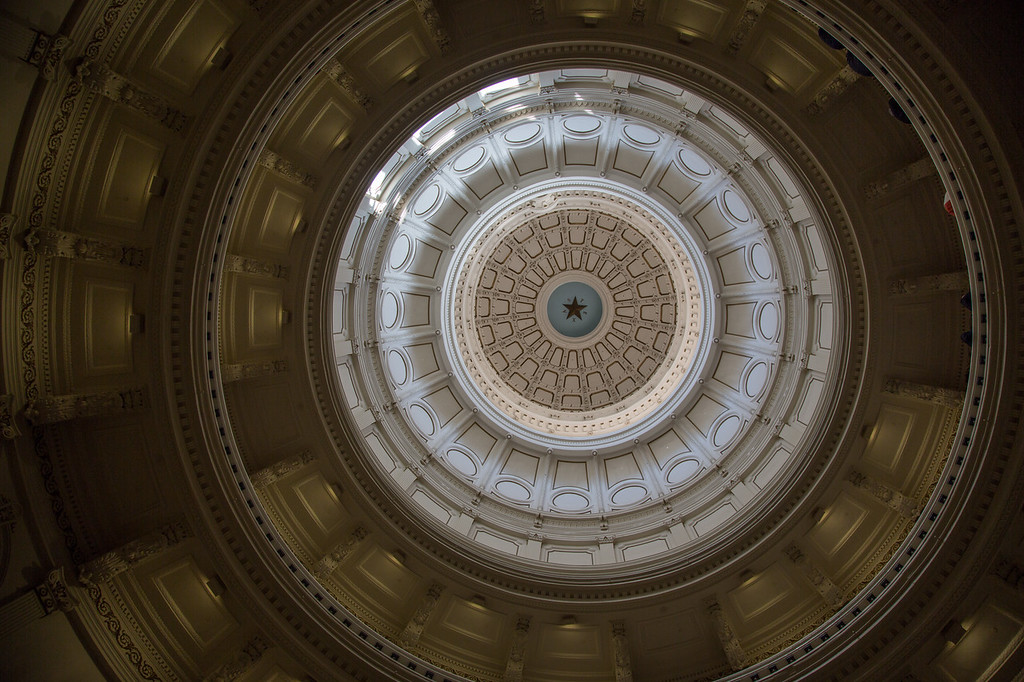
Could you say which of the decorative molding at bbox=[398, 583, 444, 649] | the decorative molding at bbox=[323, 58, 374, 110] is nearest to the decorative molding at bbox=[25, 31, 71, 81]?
the decorative molding at bbox=[323, 58, 374, 110]

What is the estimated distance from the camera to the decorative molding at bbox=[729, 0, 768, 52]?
10.3 m

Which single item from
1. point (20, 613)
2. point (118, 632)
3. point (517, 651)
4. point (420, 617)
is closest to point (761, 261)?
point (517, 651)

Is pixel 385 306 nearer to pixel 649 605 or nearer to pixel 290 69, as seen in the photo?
pixel 290 69

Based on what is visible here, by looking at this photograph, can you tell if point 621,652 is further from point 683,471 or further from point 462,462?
point 462,462

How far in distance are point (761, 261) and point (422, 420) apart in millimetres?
12379

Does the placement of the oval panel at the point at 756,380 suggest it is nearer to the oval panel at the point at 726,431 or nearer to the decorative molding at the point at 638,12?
the oval panel at the point at 726,431

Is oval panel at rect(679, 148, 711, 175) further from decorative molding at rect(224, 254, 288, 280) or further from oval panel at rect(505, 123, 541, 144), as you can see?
decorative molding at rect(224, 254, 288, 280)

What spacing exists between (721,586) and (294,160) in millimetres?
14401

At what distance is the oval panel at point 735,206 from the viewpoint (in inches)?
661

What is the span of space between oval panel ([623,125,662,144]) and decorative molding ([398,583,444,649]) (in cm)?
→ 1446

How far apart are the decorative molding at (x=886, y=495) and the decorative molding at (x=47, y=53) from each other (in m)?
17.5

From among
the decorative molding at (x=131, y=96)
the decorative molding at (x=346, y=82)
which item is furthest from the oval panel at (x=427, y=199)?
the decorative molding at (x=131, y=96)

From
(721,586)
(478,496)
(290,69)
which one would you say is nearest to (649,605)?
(721,586)

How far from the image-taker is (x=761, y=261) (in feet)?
56.2
